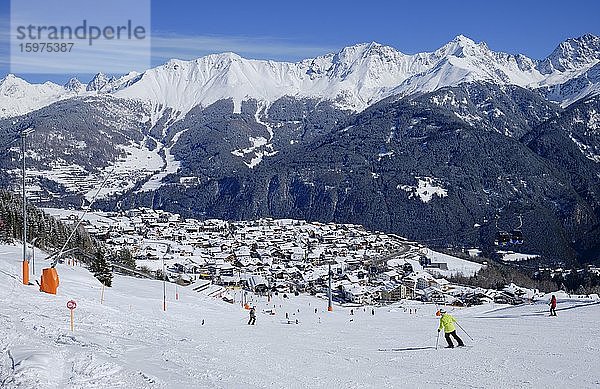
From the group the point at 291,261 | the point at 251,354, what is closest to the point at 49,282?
the point at 251,354

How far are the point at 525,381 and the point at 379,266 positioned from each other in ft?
260

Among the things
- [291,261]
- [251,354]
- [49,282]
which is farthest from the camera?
[291,261]

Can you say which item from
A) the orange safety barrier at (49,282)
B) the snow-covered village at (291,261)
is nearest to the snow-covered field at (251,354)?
the orange safety barrier at (49,282)

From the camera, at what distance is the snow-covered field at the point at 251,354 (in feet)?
32.4

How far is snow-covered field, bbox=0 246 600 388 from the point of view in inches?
388

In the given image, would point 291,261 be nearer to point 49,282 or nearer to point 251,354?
point 49,282

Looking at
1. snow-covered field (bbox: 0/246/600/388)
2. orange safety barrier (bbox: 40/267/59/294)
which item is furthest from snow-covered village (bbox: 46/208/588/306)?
snow-covered field (bbox: 0/246/600/388)

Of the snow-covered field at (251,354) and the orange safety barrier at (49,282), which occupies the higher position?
the orange safety barrier at (49,282)

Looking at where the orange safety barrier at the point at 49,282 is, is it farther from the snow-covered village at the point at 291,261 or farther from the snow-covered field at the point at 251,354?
the snow-covered village at the point at 291,261

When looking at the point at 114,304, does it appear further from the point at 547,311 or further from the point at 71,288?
the point at 547,311

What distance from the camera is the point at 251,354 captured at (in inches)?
550

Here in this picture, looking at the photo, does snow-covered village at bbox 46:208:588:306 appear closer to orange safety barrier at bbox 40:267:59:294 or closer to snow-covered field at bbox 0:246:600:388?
orange safety barrier at bbox 40:267:59:294

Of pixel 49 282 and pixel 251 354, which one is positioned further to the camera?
pixel 49 282

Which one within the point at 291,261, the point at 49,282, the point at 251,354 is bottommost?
the point at 251,354
